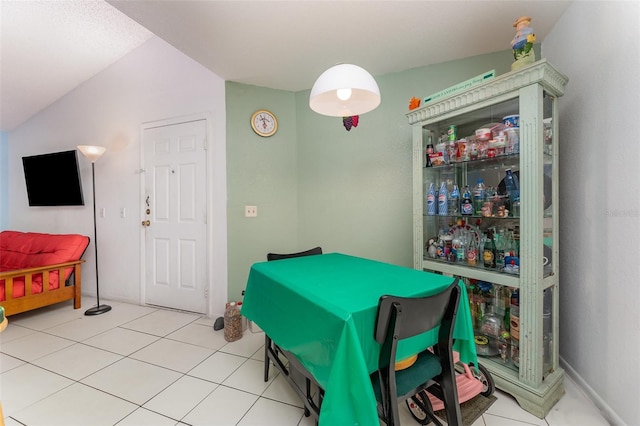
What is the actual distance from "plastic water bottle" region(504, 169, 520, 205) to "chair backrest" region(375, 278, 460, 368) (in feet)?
2.91

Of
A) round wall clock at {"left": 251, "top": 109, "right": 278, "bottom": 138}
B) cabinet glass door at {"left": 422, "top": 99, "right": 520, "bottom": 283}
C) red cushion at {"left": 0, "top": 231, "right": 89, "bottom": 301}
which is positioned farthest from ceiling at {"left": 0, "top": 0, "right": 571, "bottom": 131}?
red cushion at {"left": 0, "top": 231, "right": 89, "bottom": 301}

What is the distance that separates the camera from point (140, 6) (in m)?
1.70

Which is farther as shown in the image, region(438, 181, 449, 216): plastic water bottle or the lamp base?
the lamp base

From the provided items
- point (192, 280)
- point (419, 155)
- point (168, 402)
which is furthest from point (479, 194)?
point (192, 280)

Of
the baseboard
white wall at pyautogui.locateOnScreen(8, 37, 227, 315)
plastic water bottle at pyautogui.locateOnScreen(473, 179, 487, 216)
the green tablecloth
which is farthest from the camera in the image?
white wall at pyautogui.locateOnScreen(8, 37, 227, 315)

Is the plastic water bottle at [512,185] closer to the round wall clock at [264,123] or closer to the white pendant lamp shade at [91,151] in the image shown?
A: the round wall clock at [264,123]

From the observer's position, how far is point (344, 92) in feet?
4.42

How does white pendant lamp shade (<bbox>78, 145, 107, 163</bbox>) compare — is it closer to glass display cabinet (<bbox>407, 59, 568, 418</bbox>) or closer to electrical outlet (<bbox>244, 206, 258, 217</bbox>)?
electrical outlet (<bbox>244, 206, 258, 217</bbox>)

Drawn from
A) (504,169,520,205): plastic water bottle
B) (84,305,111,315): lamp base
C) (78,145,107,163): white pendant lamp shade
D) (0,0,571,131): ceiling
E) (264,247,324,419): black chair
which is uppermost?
(0,0,571,131): ceiling

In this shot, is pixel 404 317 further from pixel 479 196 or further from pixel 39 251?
pixel 39 251

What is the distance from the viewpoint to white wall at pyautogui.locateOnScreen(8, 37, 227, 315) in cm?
274

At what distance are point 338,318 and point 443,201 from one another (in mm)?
1392

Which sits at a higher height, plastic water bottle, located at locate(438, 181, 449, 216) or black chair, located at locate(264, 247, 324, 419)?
plastic water bottle, located at locate(438, 181, 449, 216)

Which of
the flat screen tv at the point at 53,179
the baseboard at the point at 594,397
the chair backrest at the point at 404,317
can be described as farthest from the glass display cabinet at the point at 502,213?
the flat screen tv at the point at 53,179
